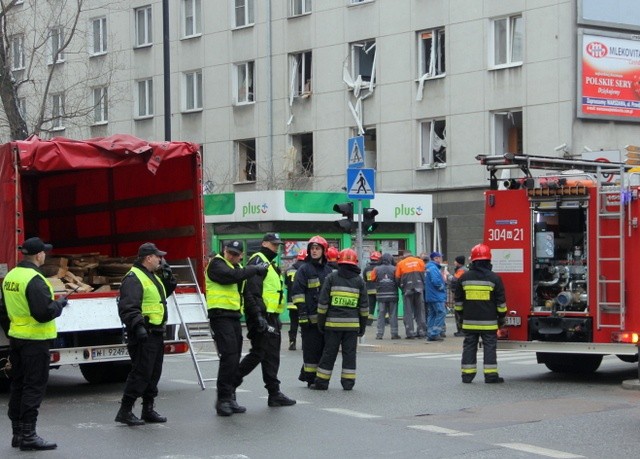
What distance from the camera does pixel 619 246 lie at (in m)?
14.7

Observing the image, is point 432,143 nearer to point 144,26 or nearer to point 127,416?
point 144,26

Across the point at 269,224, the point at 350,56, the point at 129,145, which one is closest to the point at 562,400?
the point at 129,145

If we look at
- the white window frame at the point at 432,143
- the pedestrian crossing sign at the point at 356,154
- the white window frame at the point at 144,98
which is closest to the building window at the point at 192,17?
the white window frame at the point at 144,98

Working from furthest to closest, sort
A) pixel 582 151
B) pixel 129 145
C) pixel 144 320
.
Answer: pixel 582 151, pixel 129 145, pixel 144 320

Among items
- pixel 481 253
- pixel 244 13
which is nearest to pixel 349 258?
pixel 481 253

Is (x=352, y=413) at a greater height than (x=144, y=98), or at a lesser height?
lesser

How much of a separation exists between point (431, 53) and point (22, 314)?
88.8ft

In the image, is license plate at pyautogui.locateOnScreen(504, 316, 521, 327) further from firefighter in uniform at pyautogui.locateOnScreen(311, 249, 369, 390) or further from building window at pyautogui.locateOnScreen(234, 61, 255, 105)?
building window at pyautogui.locateOnScreen(234, 61, 255, 105)

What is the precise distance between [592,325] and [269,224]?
13.2 meters

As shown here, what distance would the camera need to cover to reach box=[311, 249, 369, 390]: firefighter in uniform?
14.3m

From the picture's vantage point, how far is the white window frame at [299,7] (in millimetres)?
39594

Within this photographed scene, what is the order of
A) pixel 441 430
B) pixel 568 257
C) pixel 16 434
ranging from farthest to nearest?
1. pixel 568 257
2. pixel 441 430
3. pixel 16 434

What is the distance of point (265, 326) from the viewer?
1274 centimetres

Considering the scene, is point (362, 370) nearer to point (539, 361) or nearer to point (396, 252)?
point (539, 361)
